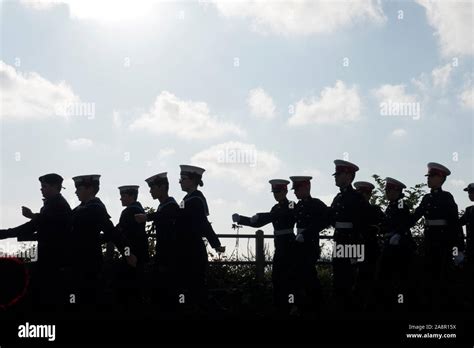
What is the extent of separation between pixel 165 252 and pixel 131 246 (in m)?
1.04

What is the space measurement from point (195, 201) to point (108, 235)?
1318 millimetres

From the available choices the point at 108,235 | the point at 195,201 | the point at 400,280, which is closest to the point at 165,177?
the point at 195,201

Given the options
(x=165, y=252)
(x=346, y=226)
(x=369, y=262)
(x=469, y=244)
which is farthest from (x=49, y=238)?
(x=469, y=244)

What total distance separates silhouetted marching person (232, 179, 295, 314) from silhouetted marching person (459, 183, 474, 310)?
2770 millimetres

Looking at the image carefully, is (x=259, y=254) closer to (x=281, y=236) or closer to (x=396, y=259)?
(x=281, y=236)

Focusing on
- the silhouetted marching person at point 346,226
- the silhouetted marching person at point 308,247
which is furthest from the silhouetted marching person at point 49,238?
the silhouetted marching person at point 346,226

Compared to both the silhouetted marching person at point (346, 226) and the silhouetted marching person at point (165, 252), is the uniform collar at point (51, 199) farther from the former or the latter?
the silhouetted marching person at point (346, 226)

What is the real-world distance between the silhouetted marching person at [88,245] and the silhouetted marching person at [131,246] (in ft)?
3.56

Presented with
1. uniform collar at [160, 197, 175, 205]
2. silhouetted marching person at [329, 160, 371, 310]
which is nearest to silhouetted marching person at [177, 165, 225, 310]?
uniform collar at [160, 197, 175, 205]

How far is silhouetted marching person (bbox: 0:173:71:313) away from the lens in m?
8.75

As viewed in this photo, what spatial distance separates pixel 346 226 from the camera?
10.6 metres

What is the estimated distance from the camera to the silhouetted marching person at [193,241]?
9523 millimetres

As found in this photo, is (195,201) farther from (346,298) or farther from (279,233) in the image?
(346,298)

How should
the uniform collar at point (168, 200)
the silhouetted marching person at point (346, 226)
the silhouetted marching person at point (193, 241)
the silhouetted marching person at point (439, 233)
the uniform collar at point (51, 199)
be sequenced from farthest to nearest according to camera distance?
the silhouetted marching person at point (439, 233), the silhouetted marching person at point (346, 226), the uniform collar at point (168, 200), the silhouetted marching person at point (193, 241), the uniform collar at point (51, 199)
